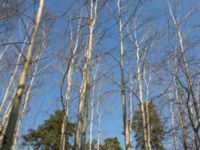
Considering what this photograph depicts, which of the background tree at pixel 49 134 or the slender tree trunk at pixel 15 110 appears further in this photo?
the background tree at pixel 49 134

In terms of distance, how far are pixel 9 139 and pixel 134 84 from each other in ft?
24.5

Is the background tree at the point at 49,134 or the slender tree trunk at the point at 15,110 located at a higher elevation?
the background tree at the point at 49,134

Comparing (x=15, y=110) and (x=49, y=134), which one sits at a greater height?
(x=49, y=134)

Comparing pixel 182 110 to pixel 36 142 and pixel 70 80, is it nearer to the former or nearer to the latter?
pixel 70 80

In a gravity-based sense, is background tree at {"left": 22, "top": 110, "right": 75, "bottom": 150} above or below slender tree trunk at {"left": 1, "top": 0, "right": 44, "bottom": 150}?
above

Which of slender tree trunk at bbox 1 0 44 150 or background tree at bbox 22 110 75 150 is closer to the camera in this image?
slender tree trunk at bbox 1 0 44 150

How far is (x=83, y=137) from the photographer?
469cm

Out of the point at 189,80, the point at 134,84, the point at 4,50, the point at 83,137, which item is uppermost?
the point at 4,50

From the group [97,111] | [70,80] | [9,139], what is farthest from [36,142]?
[9,139]

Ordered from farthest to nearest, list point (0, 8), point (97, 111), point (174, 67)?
point (97, 111)
point (174, 67)
point (0, 8)

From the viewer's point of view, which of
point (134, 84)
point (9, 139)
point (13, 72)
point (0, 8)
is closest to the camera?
point (9, 139)

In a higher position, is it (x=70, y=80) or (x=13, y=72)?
(x=13, y=72)

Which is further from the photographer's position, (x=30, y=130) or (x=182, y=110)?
(x=30, y=130)

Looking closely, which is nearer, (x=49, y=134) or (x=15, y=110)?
(x=15, y=110)
